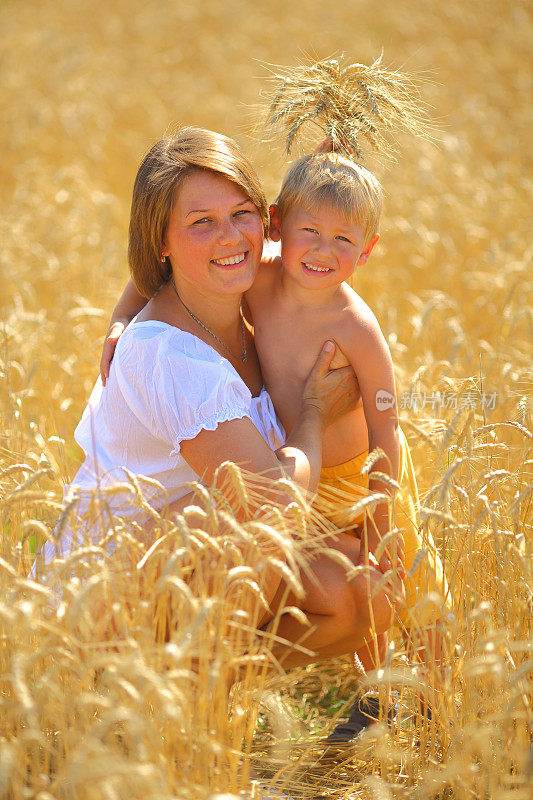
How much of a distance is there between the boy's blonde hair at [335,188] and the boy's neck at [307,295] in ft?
0.73

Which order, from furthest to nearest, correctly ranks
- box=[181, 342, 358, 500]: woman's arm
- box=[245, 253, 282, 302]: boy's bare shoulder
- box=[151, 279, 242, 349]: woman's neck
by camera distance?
1. box=[245, 253, 282, 302]: boy's bare shoulder
2. box=[151, 279, 242, 349]: woman's neck
3. box=[181, 342, 358, 500]: woman's arm

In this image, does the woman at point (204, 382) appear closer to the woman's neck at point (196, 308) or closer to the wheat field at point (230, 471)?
the woman's neck at point (196, 308)

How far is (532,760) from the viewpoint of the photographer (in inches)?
65.9

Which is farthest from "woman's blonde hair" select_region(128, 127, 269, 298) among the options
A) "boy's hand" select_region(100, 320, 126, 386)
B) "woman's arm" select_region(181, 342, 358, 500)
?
"woman's arm" select_region(181, 342, 358, 500)

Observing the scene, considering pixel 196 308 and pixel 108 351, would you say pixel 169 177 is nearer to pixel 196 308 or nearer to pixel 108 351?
pixel 196 308

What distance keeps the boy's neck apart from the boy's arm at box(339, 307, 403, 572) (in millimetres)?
106

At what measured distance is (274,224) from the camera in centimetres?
298

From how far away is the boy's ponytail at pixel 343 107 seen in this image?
9.68 ft

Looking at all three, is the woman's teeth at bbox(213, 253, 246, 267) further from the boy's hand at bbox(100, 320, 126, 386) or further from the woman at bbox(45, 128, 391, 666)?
the boy's hand at bbox(100, 320, 126, 386)

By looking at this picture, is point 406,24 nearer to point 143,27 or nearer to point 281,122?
point 143,27

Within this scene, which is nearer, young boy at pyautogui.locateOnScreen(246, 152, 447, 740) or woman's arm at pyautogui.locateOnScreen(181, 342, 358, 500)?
woman's arm at pyautogui.locateOnScreen(181, 342, 358, 500)

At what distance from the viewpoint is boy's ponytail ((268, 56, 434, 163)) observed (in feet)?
9.68

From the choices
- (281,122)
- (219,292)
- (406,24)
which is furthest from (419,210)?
(406,24)

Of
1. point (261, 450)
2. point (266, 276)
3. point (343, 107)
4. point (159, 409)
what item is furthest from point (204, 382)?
point (343, 107)
